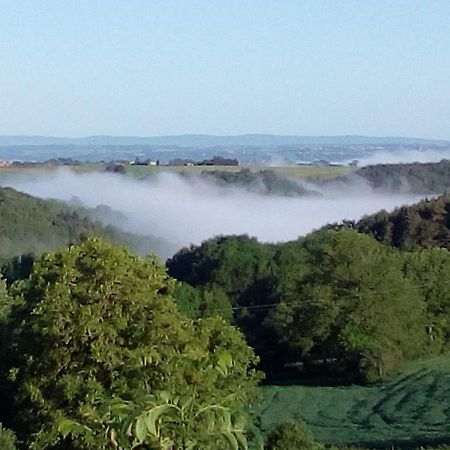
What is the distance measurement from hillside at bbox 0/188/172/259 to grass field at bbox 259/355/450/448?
147ft

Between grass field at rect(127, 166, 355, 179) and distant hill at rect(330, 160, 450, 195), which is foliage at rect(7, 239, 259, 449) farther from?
grass field at rect(127, 166, 355, 179)

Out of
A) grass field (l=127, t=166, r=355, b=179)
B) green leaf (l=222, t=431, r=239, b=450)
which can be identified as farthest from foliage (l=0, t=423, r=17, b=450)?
grass field (l=127, t=166, r=355, b=179)

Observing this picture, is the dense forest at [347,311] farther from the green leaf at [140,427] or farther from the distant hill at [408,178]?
the distant hill at [408,178]

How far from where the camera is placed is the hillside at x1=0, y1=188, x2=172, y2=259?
9056cm

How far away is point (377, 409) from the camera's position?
116 ft

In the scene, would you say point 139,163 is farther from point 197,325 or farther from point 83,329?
point 83,329

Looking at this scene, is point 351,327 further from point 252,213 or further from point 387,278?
point 252,213

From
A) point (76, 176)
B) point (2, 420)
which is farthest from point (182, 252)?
point (76, 176)

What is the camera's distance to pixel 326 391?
136 feet

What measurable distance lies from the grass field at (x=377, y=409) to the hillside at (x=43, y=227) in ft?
147

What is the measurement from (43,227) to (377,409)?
65671 mm

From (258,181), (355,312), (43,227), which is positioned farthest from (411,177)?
(355,312)

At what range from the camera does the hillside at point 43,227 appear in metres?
90.6

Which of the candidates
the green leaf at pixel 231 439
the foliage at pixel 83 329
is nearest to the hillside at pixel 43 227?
the foliage at pixel 83 329
